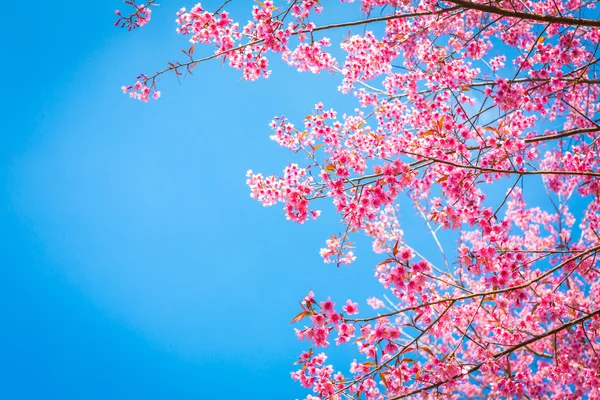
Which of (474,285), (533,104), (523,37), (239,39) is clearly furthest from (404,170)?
(474,285)

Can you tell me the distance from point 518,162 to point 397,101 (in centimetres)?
213

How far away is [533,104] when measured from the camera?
341 cm

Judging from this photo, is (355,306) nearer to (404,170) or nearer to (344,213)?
(344,213)

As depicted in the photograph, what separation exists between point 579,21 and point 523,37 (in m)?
2.47

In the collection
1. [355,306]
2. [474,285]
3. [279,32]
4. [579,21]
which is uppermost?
[279,32]

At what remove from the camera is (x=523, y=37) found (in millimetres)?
4895

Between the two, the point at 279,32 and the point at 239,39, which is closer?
the point at 279,32

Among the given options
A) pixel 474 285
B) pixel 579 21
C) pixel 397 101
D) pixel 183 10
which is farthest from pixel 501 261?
pixel 474 285

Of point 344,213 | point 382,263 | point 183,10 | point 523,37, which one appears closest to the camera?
point 382,263

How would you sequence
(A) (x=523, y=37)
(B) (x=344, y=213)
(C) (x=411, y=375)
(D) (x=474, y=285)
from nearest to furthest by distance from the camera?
1. (C) (x=411, y=375)
2. (B) (x=344, y=213)
3. (A) (x=523, y=37)
4. (D) (x=474, y=285)

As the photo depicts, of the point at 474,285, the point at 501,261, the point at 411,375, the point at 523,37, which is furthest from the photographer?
the point at 474,285

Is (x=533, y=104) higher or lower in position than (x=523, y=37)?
lower

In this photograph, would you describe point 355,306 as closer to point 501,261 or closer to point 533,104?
point 501,261

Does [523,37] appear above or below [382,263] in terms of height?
above
